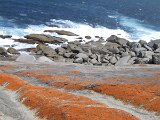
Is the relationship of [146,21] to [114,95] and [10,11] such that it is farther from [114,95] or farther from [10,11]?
[114,95]

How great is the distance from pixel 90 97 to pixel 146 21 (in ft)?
331

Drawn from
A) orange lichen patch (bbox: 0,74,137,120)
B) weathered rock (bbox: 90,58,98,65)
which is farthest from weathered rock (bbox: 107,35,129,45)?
orange lichen patch (bbox: 0,74,137,120)

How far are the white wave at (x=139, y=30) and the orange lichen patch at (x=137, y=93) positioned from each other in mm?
67046

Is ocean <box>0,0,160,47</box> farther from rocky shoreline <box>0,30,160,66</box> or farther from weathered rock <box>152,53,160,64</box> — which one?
weathered rock <box>152,53,160,64</box>

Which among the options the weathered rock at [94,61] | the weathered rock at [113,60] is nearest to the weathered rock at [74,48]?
the weathered rock at [94,61]

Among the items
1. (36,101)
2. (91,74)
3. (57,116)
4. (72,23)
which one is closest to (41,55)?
(91,74)

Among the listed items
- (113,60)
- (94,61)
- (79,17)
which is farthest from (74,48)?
(79,17)

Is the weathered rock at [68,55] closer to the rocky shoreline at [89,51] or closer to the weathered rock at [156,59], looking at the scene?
the rocky shoreline at [89,51]

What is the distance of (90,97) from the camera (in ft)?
172

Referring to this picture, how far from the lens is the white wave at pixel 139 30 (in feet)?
405

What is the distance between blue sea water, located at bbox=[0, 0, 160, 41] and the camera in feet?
378

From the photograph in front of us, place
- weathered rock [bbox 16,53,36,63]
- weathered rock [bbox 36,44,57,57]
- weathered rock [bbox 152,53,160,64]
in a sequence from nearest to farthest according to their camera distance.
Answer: weathered rock [bbox 16,53,36,63] < weathered rock [bbox 152,53,160,64] < weathered rock [bbox 36,44,57,57]

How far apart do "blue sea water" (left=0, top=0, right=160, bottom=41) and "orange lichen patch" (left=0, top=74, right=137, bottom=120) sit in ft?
178

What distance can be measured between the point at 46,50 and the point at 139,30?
4784cm
